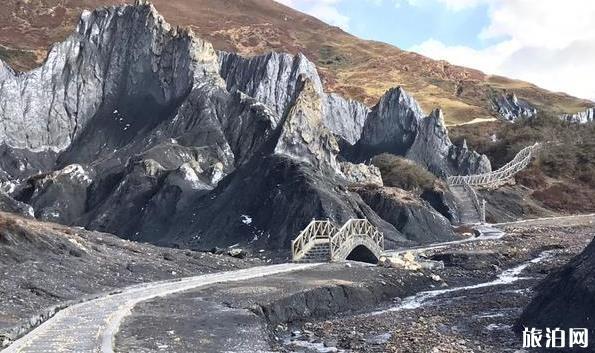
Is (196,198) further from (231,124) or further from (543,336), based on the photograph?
(543,336)

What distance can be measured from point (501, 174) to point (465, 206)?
18675mm

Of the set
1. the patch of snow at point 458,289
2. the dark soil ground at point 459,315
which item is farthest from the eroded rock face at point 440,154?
the patch of snow at point 458,289

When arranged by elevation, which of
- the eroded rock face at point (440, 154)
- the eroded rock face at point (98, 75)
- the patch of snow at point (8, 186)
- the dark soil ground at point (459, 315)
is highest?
the eroded rock face at point (98, 75)

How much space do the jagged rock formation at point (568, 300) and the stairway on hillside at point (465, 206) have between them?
199 ft

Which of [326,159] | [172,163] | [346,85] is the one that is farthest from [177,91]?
[346,85]

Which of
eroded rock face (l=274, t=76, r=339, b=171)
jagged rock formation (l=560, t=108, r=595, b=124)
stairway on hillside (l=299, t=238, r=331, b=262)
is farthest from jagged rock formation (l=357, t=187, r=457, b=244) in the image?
jagged rock formation (l=560, t=108, r=595, b=124)

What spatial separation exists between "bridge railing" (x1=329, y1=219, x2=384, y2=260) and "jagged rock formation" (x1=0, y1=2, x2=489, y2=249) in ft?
23.7

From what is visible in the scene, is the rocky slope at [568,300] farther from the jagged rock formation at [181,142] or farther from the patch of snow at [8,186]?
the patch of snow at [8,186]

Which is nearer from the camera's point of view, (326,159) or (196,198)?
(196,198)

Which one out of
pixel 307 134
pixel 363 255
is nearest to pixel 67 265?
pixel 363 255

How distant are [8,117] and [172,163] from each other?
31.7 m

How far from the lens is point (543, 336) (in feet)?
81.4

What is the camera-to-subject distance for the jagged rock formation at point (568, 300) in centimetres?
2400

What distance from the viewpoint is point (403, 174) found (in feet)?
324
